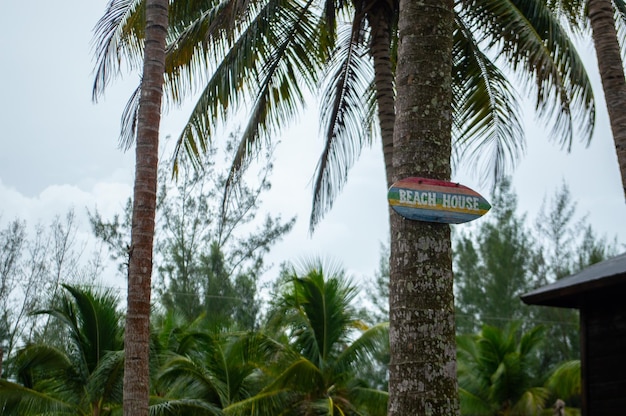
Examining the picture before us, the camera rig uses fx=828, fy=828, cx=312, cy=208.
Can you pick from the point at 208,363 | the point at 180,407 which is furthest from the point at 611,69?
the point at 208,363

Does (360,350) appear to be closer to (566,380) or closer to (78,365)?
(78,365)

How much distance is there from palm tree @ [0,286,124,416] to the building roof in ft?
23.3

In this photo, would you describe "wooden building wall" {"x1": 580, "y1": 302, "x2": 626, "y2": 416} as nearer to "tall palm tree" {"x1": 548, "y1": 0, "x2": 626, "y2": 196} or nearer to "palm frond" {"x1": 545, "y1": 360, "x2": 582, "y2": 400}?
"tall palm tree" {"x1": 548, "y1": 0, "x2": 626, "y2": 196}

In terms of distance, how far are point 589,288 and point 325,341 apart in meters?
8.62

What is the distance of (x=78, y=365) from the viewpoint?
46.5ft

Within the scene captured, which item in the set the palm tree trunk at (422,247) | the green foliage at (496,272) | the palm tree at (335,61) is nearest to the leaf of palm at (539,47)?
the palm tree at (335,61)

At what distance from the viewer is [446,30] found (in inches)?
200

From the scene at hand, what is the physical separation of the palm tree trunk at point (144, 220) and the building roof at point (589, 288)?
13.0ft

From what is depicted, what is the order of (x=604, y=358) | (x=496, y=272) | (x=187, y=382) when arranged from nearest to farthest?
(x=604, y=358) → (x=187, y=382) → (x=496, y=272)

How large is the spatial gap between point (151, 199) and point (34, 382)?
26.6 ft

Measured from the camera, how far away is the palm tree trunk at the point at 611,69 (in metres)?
8.85

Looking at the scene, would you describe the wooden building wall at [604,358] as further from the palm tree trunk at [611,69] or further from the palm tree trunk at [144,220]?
the palm tree trunk at [144,220]

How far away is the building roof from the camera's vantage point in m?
7.80

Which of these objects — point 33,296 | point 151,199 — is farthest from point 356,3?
point 33,296
